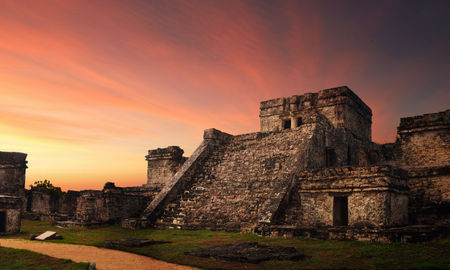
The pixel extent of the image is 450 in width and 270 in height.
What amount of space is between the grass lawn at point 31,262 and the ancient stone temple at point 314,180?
19.2 feet

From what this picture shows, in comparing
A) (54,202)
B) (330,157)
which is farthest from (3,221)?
(330,157)

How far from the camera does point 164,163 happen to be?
23.7m

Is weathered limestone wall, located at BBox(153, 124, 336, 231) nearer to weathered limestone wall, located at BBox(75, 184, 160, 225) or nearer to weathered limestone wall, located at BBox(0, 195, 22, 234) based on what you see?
weathered limestone wall, located at BBox(75, 184, 160, 225)

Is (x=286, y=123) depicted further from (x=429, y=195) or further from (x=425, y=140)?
(x=429, y=195)

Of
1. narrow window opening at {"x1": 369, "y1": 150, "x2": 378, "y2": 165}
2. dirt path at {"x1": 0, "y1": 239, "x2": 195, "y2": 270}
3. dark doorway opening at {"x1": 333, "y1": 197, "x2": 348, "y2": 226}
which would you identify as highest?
narrow window opening at {"x1": 369, "y1": 150, "x2": 378, "y2": 165}

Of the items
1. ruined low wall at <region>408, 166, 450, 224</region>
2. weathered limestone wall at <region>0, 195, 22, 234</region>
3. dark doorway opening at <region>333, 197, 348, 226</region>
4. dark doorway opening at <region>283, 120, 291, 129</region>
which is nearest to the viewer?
dark doorway opening at <region>333, 197, 348, 226</region>

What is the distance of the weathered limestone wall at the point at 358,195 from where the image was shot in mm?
10531

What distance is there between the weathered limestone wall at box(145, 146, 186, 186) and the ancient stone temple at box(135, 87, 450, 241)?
7 centimetres

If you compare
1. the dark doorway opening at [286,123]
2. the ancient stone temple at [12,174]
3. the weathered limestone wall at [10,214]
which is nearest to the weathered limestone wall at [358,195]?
the weathered limestone wall at [10,214]

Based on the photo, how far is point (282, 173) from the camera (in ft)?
49.0

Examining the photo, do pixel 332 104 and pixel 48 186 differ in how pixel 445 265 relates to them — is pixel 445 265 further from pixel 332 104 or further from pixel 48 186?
pixel 48 186

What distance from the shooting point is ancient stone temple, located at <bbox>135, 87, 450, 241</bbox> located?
10859 mm

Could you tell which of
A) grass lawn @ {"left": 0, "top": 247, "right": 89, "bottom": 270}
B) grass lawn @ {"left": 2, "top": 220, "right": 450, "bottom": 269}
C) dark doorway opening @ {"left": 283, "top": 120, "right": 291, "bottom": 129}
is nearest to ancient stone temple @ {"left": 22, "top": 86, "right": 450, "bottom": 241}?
dark doorway opening @ {"left": 283, "top": 120, "right": 291, "bottom": 129}

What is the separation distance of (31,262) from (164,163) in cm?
1562
